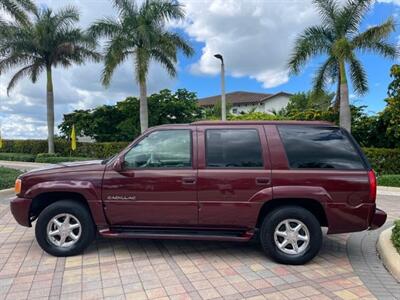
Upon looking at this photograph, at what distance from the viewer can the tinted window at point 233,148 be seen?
488 centimetres

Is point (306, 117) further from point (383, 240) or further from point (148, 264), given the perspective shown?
point (148, 264)

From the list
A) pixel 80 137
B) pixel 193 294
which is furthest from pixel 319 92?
pixel 80 137

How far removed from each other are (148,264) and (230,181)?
150cm

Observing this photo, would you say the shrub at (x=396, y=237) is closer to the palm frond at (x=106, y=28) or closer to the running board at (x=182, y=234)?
the running board at (x=182, y=234)

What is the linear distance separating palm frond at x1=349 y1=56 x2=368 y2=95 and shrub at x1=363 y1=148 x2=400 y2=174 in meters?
2.83

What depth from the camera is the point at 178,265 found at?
4.77 meters

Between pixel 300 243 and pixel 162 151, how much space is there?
7.13 ft

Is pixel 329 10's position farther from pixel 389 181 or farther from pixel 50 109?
pixel 50 109

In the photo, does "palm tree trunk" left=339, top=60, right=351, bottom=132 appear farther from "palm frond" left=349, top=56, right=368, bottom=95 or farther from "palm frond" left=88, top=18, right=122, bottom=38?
"palm frond" left=88, top=18, right=122, bottom=38

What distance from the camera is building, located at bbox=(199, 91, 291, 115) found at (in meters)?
53.6

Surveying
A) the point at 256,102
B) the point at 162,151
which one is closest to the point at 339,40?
the point at 162,151

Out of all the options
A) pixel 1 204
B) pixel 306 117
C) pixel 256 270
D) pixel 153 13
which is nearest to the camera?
pixel 256 270

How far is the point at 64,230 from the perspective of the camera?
16.5ft

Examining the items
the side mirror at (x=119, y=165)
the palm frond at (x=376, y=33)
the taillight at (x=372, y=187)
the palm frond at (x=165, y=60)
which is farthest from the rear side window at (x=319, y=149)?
the palm frond at (x=165, y=60)
